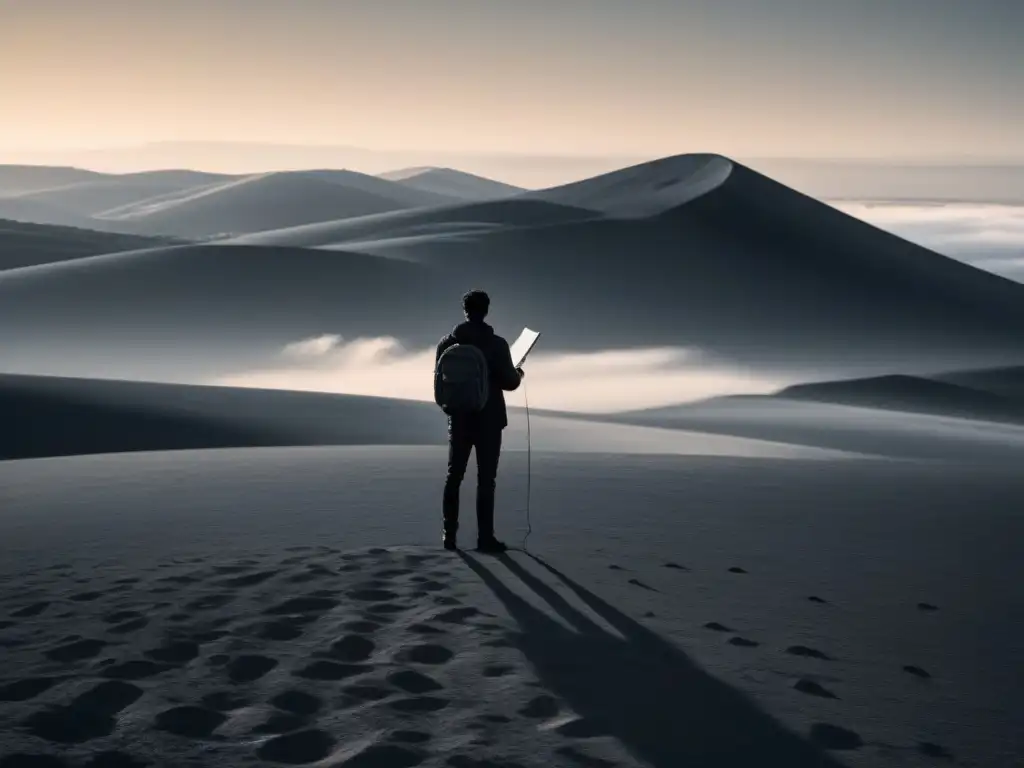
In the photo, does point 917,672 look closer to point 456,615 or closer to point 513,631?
point 513,631

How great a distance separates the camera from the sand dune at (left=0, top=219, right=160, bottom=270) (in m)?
70.2

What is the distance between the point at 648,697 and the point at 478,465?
2.86 meters

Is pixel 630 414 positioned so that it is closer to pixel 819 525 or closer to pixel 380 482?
pixel 380 482

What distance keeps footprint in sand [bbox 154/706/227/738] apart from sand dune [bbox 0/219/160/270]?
68393 millimetres

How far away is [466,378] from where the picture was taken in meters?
6.94

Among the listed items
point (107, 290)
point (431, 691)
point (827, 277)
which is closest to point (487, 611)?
point (431, 691)

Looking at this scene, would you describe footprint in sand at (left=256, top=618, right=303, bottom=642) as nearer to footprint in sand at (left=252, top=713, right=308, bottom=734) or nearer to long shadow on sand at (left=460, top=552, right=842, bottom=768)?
footprint in sand at (left=252, top=713, right=308, bottom=734)

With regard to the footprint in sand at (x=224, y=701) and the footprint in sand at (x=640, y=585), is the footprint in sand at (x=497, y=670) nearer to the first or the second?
the footprint in sand at (x=224, y=701)

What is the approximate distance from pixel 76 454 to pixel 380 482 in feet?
14.2

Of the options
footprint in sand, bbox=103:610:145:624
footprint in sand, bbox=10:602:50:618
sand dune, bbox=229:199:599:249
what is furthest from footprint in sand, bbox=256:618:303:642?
sand dune, bbox=229:199:599:249

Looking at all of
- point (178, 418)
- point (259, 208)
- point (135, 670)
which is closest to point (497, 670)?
point (135, 670)

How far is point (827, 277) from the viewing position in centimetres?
4531

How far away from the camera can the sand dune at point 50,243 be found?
230 feet

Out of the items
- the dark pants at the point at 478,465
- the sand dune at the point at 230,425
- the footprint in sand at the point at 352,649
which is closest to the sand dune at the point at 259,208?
the sand dune at the point at 230,425
